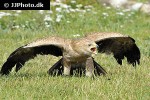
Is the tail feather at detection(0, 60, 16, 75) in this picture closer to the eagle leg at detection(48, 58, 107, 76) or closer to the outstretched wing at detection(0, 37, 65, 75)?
the outstretched wing at detection(0, 37, 65, 75)

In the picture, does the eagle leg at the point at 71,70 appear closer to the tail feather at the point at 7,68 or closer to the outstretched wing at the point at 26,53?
the outstretched wing at the point at 26,53

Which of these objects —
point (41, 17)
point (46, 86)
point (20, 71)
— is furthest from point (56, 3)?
point (46, 86)

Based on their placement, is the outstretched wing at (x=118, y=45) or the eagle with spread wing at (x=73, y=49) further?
the outstretched wing at (x=118, y=45)

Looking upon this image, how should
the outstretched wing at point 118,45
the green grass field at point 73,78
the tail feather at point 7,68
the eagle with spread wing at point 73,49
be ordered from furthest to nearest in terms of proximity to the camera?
1. the tail feather at point 7,68
2. the outstretched wing at point 118,45
3. the eagle with spread wing at point 73,49
4. the green grass field at point 73,78

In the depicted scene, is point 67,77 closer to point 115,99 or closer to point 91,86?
point 91,86

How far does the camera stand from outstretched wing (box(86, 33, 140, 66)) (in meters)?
7.65

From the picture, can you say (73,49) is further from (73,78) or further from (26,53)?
(26,53)

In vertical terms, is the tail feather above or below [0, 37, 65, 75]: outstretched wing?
below

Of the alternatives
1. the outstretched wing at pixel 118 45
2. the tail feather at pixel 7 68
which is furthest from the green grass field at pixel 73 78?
the outstretched wing at pixel 118 45

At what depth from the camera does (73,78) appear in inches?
297

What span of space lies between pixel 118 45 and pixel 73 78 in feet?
3.69

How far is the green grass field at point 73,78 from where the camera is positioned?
663 centimetres

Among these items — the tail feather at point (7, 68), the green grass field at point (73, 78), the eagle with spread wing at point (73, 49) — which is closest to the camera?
the green grass field at point (73, 78)

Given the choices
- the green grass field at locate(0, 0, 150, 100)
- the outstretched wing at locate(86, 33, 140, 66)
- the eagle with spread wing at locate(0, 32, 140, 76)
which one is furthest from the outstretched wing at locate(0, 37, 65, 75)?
the outstretched wing at locate(86, 33, 140, 66)
